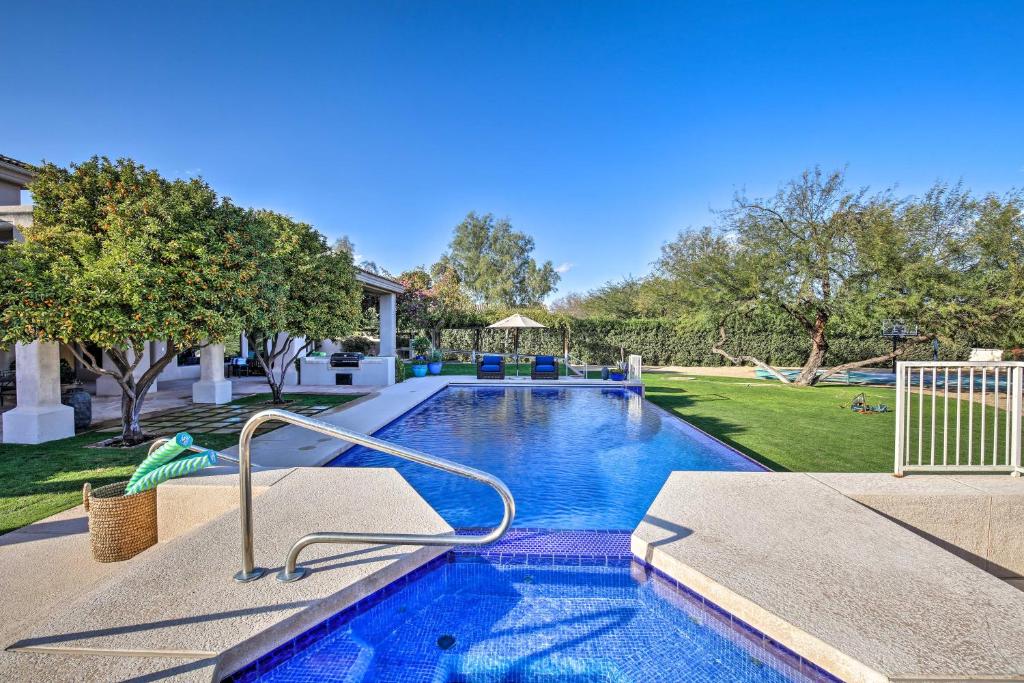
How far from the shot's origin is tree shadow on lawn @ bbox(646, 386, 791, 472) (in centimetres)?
728

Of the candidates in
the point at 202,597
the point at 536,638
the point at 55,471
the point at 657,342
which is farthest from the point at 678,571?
the point at 657,342

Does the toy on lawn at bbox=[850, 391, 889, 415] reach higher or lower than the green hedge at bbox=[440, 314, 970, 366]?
lower

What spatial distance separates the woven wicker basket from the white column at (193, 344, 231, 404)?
8692 mm

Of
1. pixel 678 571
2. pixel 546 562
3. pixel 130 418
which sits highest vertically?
pixel 130 418

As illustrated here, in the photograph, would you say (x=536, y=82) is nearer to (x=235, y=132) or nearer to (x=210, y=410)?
(x=235, y=132)

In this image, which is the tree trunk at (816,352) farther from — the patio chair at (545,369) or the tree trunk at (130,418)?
the tree trunk at (130,418)

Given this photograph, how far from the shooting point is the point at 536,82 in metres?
20.2

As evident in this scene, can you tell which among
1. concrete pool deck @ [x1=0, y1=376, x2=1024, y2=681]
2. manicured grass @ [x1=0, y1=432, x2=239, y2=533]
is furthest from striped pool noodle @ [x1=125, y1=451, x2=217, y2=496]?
manicured grass @ [x1=0, y1=432, x2=239, y2=533]

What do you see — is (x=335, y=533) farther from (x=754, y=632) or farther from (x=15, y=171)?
(x=15, y=171)

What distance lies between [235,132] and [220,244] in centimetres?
1324

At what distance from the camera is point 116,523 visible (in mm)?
3555

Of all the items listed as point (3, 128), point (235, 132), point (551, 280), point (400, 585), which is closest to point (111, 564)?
point (400, 585)

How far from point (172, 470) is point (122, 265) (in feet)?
13.8

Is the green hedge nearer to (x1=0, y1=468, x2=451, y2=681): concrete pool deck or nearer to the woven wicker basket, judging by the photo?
(x1=0, y1=468, x2=451, y2=681): concrete pool deck
